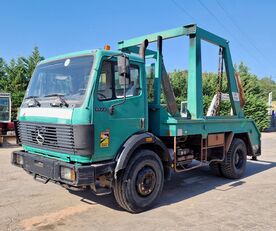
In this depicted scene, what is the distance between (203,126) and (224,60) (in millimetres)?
2170

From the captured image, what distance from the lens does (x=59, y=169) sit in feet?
14.9

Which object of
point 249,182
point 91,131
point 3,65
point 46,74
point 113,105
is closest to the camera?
point 91,131

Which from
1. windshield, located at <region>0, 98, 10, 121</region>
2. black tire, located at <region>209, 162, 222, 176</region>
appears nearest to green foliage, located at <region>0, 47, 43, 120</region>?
windshield, located at <region>0, 98, 10, 121</region>

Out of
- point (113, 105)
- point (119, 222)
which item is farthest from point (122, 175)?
point (113, 105)

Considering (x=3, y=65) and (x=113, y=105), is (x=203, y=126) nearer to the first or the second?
(x=113, y=105)

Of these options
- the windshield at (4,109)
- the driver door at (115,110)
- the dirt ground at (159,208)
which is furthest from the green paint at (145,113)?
the windshield at (4,109)

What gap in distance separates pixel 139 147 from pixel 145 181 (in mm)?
585

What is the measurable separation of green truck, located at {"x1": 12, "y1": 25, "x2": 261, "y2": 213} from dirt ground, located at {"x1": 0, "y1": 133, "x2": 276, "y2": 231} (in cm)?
43

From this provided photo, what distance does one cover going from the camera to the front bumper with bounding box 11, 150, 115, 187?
433 cm

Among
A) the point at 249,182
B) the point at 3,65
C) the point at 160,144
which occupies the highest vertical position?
the point at 3,65

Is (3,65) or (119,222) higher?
(3,65)

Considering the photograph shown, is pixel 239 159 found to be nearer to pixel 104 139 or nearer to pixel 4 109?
pixel 104 139

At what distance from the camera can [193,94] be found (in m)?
6.49

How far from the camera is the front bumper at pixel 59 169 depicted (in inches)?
170
